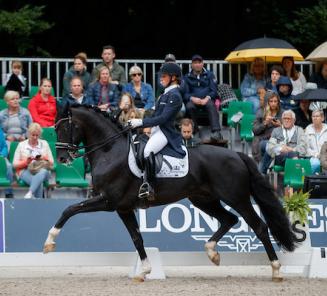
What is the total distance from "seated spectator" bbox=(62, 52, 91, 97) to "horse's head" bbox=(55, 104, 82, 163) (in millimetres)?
5487

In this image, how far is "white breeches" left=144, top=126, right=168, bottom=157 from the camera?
12672 millimetres

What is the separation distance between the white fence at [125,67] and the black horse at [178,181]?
660 cm

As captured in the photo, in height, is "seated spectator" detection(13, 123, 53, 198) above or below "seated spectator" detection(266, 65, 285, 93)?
below

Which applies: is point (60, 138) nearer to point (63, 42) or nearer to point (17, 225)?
point (17, 225)

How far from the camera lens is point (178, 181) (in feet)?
41.9

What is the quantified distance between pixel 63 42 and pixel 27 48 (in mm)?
1862

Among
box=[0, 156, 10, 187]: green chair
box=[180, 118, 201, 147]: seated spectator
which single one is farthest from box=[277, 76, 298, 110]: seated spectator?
box=[0, 156, 10, 187]: green chair

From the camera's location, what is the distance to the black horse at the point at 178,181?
498 inches

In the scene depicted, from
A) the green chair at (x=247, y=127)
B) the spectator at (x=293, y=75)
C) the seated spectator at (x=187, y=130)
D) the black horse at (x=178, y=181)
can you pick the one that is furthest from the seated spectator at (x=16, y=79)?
the black horse at (x=178, y=181)

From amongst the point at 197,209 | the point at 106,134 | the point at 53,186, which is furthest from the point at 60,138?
the point at 53,186

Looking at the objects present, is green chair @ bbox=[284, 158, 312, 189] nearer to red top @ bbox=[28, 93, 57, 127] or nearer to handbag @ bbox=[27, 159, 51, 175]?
handbag @ bbox=[27, 159, 51, 175]

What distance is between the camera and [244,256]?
13.0m

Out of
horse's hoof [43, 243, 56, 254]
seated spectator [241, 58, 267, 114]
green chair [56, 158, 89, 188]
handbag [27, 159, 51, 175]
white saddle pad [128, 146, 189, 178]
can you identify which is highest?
seated spectator [241, 58, 267, 114]

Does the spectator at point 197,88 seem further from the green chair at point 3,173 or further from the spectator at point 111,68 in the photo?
the green chair at point 3,173
